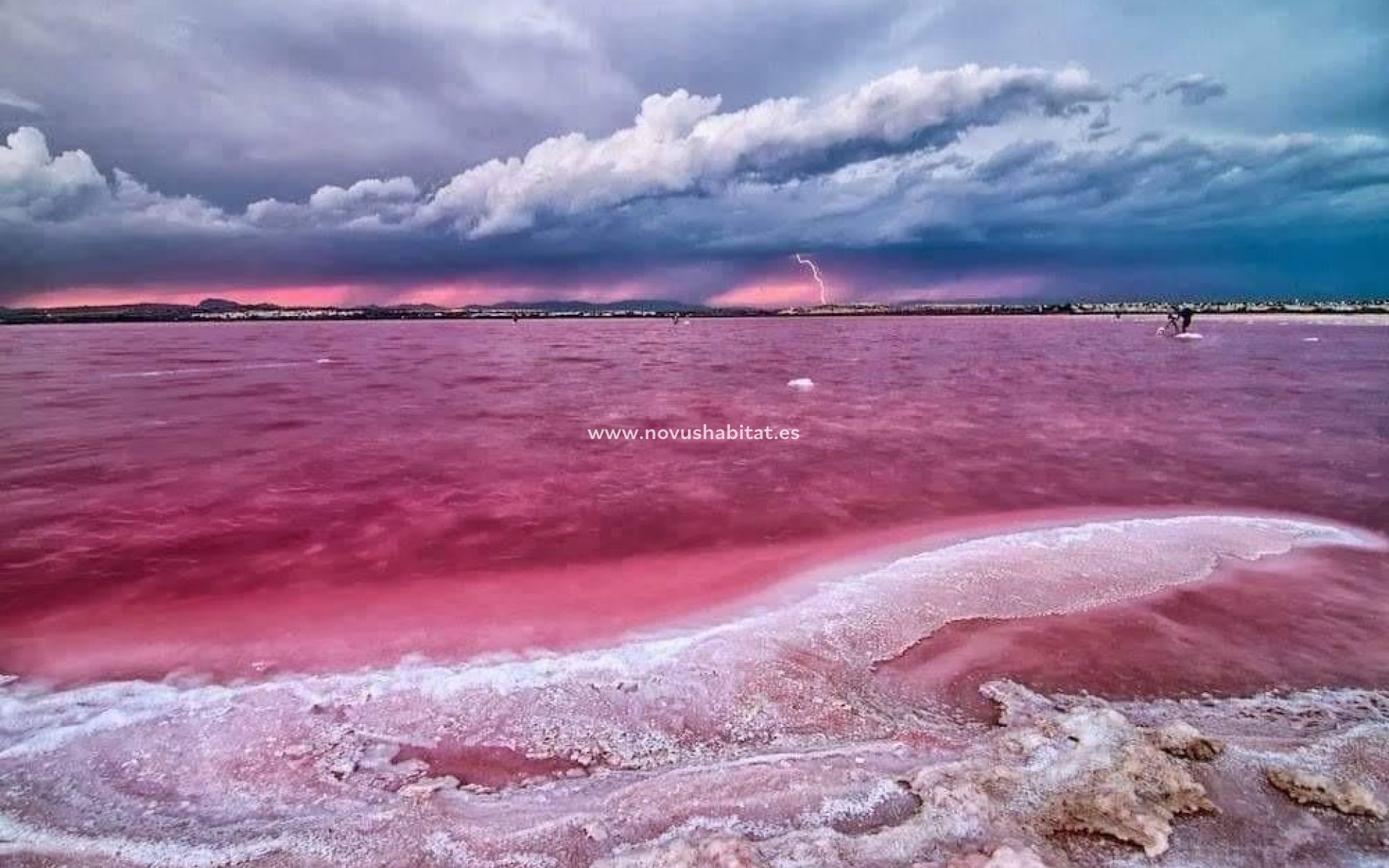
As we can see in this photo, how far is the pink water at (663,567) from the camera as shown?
437cm

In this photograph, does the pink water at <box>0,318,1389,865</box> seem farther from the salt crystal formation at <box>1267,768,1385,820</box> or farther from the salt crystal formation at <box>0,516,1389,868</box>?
the salt crystal formation at <box>1267,768,1385,820</box>

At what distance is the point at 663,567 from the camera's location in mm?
7016

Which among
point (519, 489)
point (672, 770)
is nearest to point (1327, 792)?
point (672, 770)

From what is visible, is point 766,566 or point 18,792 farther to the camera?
point 766,566

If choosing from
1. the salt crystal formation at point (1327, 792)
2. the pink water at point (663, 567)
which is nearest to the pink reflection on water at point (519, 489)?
the pink water at point (663, 567)

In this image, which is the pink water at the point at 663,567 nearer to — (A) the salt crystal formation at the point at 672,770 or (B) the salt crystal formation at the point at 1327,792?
(A) the salt crystal formation at the point at 672,770

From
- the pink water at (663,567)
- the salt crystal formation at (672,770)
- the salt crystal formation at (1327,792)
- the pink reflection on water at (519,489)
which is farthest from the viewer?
the pink reflection on water at (519,489)

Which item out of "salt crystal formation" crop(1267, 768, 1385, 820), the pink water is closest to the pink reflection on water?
the pink water

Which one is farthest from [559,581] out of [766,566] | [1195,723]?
[1195,723]

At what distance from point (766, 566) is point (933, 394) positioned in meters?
16.0

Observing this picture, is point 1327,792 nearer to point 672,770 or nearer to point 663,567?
point 672,770

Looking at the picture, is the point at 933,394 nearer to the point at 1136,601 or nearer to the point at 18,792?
the point at 1136,601

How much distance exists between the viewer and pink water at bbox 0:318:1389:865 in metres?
4.37

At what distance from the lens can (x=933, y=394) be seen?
69.8 feet
